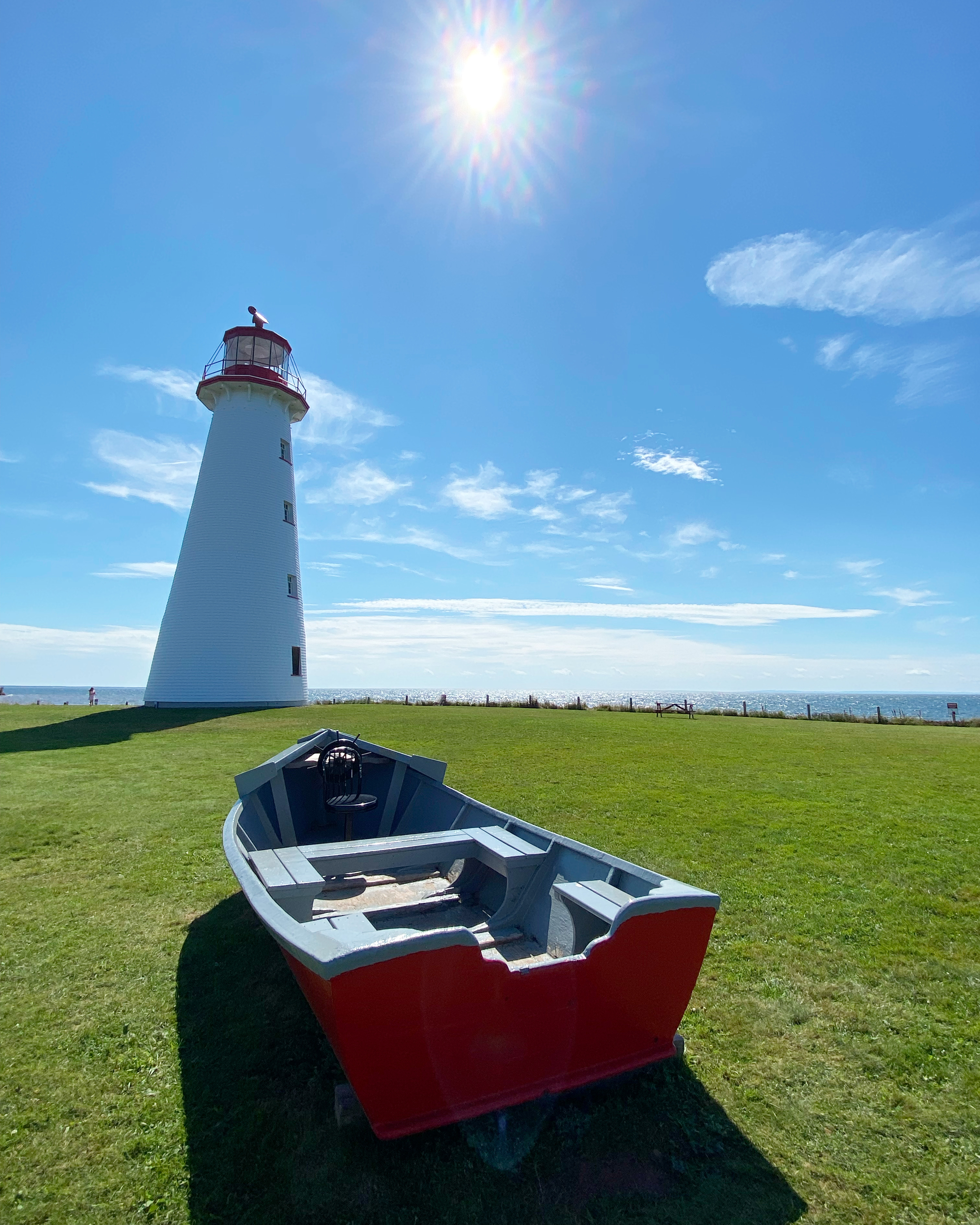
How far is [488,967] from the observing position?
2699 mm

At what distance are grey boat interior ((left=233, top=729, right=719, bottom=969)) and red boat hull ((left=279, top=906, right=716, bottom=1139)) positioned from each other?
11 cm

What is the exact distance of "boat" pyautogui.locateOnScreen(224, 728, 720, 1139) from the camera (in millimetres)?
2582

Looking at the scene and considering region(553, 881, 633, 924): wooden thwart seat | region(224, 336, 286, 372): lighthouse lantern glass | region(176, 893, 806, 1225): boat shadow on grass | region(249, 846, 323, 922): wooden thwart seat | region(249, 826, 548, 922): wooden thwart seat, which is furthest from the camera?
region(224, 336, 286, 372): lighthouse lantern glass

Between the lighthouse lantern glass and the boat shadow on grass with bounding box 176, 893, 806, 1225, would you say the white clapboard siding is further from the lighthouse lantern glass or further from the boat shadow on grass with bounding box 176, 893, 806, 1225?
the boat shadow on grass with bounding box 176, 893, 806, 1225

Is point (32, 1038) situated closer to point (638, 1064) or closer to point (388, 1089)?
point (388, 1089)

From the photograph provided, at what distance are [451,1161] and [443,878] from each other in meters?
2.92

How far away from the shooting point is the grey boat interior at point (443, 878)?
334 cm

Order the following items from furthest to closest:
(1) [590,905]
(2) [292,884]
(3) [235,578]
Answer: (3) [235,578], (2) [292,884], (1) [590,905]

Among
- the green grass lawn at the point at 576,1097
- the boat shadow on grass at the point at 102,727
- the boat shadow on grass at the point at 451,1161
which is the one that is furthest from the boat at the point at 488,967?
the boat shadow on grass at the point at 102,727

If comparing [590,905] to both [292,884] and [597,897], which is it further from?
[292,884]


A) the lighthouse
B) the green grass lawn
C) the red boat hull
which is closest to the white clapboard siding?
the lighthouse

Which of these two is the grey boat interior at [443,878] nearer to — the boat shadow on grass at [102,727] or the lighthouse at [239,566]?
the boat shadow on grass at [102,727]

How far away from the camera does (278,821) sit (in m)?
6.93

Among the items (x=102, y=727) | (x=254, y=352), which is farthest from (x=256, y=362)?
(x=102, y=727)
